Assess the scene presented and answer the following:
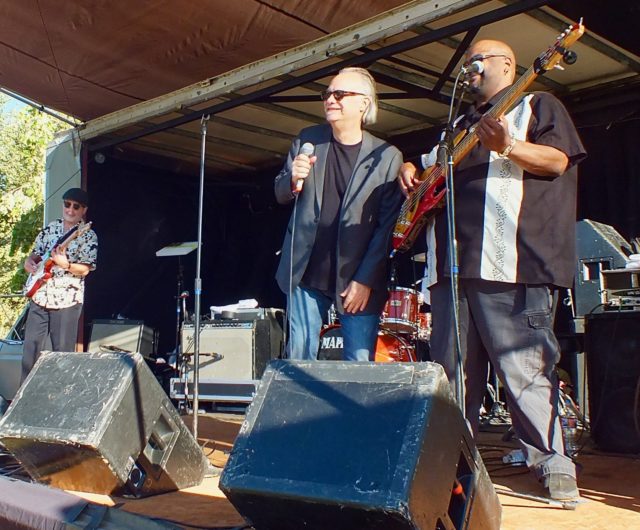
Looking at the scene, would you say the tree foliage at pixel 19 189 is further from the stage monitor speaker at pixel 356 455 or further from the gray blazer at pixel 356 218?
the stage monitor speaker at pixel 356 455

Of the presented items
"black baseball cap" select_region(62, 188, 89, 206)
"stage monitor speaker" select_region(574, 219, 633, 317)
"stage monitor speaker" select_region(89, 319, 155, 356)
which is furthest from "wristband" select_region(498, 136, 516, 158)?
"stage monitor speaker" select_region(89, 319, 155, 356)

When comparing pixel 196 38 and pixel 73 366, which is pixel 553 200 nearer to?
pixel 73 366

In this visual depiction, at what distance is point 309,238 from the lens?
304 centimetres

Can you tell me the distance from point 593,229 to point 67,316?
3804 mm

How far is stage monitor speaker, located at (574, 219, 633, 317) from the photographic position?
14.9 feet

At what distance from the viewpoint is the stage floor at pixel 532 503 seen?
246 cm

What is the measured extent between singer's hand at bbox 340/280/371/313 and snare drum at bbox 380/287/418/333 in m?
2.89

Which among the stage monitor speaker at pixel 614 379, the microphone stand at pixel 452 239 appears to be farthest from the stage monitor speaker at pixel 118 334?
the microphone stand at pixel 452 239

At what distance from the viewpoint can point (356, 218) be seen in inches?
120

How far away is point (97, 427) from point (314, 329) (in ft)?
3.17

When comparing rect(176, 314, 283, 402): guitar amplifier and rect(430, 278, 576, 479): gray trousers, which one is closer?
rect(430, 278, 576, 479): gray trousers

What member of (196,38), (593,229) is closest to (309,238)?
(593,229)

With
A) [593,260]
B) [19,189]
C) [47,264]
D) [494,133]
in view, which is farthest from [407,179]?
[19,189]

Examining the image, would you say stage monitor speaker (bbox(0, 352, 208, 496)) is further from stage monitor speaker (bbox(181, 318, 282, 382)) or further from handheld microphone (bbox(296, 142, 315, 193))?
stage monitor speaker (bbox(181, 318, 282, 382))
